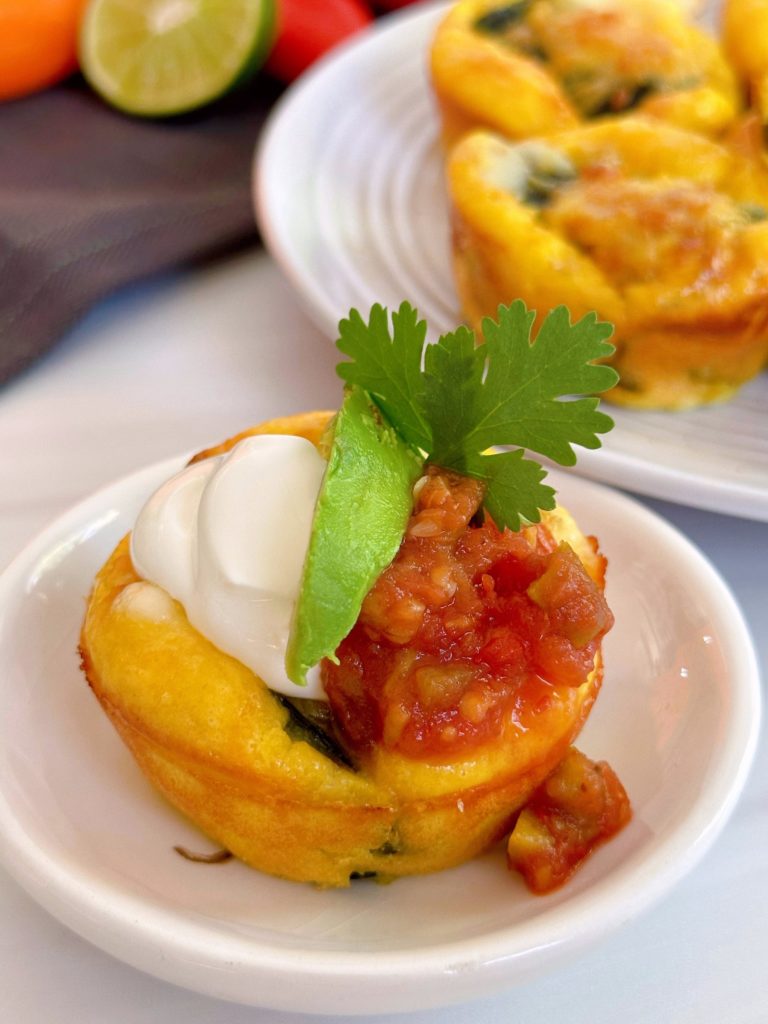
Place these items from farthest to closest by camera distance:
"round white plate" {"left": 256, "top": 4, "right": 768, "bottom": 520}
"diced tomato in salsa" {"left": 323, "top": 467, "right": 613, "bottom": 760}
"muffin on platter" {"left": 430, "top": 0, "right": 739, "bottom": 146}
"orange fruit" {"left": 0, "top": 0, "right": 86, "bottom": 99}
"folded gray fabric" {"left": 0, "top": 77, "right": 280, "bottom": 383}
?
1. "orange fruit" {"left": 0, "top": 0, "right": 86, "bottom": 99}
2. "muffin on platter" {"left": 430, "top": 0, "right": 739, "bottom": 146}
3. "folded gray fabric" {"left": 0, "top": 77, "right": 280, "bottom": 383}
4. "round white plate" {"left": 256, "top": 4, "right": 768, "bottom": 520}
5. "diced tomato in salsa" {"left": 323, "top": 467, "right": 613, "bottom": 760}

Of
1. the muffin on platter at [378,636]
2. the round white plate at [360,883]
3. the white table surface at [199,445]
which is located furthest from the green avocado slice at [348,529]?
the white table surface at [199,445]

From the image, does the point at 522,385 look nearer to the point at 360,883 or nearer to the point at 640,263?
the point at 360,883

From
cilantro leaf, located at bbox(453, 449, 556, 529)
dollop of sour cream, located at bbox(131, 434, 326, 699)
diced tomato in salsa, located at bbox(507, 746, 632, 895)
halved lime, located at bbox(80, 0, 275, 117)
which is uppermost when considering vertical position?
dollop of sour cream, located at bbox(131, 434, 326, 699)

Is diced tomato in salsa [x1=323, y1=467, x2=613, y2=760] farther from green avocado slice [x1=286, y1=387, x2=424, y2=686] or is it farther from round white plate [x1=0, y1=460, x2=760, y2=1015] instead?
round white plate [x1=0, y1=460, x2=760, y2=1015]

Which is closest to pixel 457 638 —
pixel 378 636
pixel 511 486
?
pixel 378 636

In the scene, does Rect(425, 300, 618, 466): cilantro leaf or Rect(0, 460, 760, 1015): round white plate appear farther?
Rect(425, 300, 618, 466): cilantro leaf

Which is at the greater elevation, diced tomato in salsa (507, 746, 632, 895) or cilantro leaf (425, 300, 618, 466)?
cilantro leaf (425, 300, 618, 466)

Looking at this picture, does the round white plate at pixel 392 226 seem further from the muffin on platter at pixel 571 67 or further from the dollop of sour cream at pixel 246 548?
the dollop of sour cream at pixel 246 548

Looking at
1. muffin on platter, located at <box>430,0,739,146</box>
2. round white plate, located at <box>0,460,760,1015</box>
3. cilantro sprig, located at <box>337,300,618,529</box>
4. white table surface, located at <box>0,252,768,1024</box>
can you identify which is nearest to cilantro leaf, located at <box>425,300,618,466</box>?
cilantro sprig, located at <box>337,300,618,529</box>
